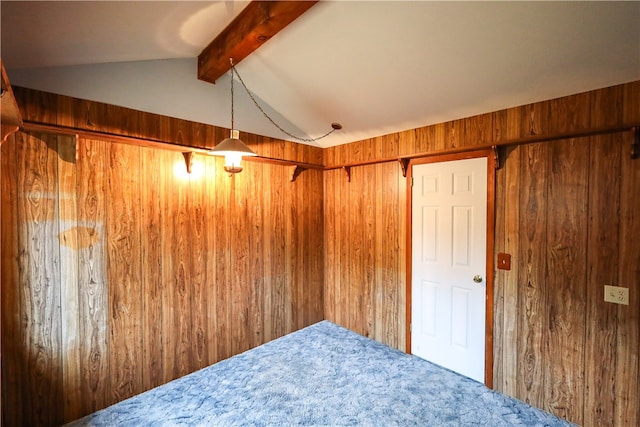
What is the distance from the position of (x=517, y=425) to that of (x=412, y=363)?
0.96 metres

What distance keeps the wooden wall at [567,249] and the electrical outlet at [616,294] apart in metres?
0.03

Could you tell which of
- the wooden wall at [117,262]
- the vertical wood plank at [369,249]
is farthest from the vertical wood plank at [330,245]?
the wooden wall at [117,262]

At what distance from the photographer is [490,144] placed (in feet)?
7.81

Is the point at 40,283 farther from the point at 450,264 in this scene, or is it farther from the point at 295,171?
the point at 450,264

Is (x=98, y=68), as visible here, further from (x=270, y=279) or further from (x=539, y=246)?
(x=539, y=246)

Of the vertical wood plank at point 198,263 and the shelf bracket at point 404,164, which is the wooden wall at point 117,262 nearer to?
the vertical wood plank at point 198,263

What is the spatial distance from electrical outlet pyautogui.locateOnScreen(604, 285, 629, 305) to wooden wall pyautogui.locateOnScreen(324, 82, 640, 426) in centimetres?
3

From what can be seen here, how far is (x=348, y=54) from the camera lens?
2074 millimetres

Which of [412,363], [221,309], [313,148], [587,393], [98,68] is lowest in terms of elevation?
[412,363]

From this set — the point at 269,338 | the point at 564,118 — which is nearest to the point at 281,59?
the point at 564,118

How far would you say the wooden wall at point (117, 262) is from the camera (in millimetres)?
1903

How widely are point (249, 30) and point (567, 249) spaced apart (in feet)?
8.72

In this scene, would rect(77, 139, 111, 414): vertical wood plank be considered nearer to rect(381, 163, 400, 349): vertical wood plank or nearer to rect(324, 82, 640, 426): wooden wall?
rect(381, 163, 400, 349): vertical wood plank

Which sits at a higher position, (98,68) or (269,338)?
(98,68)
